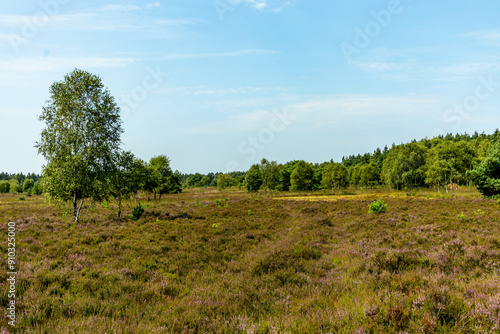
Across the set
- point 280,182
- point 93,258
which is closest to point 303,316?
point 93,258

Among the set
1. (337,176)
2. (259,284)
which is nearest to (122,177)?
(259,284)

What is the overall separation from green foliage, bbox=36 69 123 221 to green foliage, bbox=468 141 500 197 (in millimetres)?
36847

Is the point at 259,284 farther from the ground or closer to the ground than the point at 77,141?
closer to the ground

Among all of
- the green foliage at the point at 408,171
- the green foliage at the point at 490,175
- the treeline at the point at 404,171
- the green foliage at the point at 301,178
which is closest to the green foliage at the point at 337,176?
the treeline at the point at 404,171

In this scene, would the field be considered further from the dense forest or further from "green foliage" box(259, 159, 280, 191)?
"green foliage" box(259, 159, 280, 191)

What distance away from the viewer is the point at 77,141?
68.6 feet

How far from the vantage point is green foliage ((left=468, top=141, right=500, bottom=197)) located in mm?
25777

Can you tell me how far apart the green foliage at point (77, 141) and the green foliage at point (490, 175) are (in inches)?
1451

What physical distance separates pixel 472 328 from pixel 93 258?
11.6 meters

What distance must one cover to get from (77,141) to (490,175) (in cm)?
3979

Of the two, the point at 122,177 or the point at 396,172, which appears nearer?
the point at 122,177

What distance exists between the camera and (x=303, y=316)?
4.68 metres

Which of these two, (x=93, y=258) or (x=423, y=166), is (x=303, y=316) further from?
(x=423, y=166)

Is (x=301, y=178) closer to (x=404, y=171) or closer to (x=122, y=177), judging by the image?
(x=404, y=171)
